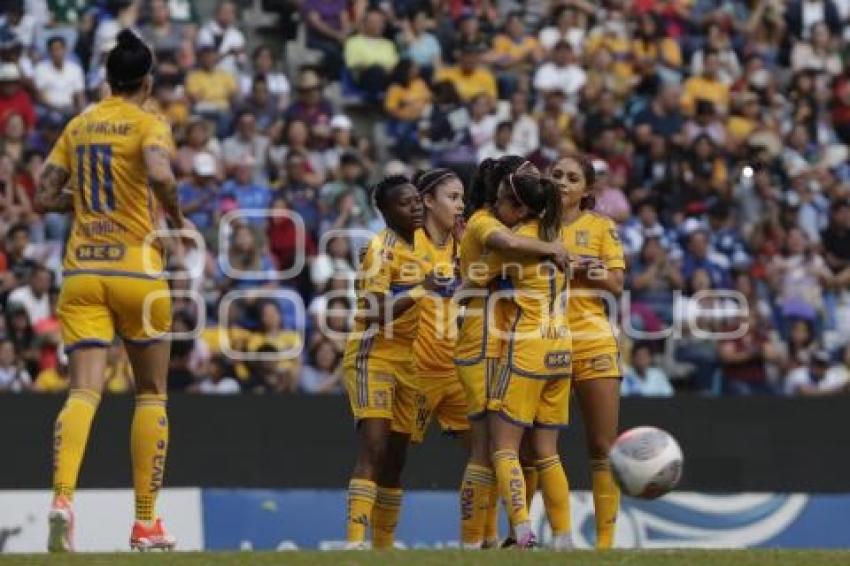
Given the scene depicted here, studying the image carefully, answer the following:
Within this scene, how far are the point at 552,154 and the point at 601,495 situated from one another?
8434 mm

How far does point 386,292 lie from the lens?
13.9 meters

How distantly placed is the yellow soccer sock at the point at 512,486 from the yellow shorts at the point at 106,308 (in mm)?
2155

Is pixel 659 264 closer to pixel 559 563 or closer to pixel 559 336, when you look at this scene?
pixel 559 336

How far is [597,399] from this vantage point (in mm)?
14164

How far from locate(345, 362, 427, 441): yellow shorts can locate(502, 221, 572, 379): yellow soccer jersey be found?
126cm

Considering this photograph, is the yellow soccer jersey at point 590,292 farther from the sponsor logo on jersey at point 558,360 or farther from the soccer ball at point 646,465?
the soccer ball at point 646,465

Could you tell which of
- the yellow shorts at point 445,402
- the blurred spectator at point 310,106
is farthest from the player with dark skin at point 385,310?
the blurred spectator at point 310,106

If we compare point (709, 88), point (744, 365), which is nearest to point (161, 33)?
point (709, 88)

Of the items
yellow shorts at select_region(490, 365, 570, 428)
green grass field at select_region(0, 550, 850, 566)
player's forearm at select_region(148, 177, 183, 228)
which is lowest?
green grass field at select_region(0, 550, 850, 566)

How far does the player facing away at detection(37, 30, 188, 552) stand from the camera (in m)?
12.4

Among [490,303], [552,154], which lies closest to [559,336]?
[490,303]

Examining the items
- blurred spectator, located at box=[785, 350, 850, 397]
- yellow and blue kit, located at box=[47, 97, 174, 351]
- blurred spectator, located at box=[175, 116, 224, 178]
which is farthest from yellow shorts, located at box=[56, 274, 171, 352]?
blurred spectator, located at box=[785, 350, 850, 397]

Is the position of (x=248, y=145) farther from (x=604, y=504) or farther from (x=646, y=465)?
(x=646, y=465)

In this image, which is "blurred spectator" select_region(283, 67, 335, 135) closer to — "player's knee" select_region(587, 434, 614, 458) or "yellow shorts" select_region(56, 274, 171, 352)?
"player's knee" select_region(587, 434, 614, 458)
